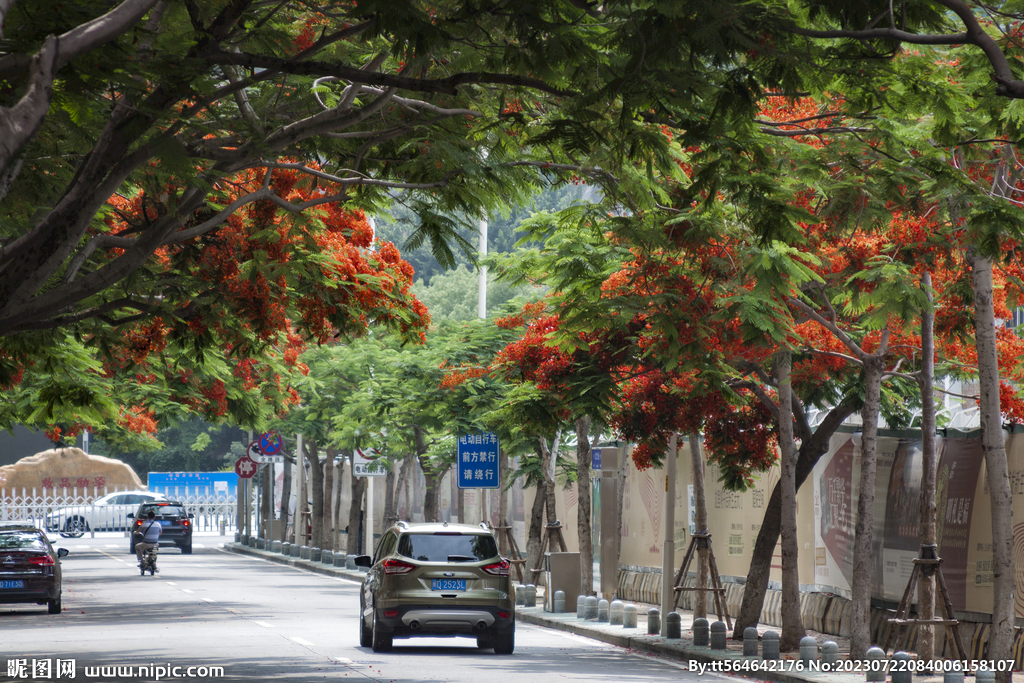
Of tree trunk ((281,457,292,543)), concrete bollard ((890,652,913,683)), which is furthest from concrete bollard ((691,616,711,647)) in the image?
tree trunk ((281,457,292,543))

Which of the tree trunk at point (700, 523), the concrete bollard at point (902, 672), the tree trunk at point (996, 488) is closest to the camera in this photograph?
the tree trunk at point (996, 488)

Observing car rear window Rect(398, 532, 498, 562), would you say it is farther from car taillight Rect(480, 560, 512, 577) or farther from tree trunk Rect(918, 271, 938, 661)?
tree trunk Rect(918, 271, 938, 661)

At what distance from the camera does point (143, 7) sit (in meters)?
7.93

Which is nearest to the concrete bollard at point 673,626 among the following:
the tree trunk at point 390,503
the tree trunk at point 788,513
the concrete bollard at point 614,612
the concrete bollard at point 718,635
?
the concrete bollard at point 718,635

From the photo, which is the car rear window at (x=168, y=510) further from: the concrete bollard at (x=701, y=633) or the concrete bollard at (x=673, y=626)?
the concrete bollard at (x=701, y=633)

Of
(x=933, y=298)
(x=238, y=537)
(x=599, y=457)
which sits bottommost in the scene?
(x=238, y=537)

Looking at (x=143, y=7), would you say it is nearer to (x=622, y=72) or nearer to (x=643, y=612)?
(x=622, y=72)

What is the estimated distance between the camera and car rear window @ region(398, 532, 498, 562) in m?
16.6

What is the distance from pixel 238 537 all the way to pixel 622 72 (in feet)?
152

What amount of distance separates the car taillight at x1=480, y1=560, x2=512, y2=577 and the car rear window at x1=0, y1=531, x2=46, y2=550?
1014 cm

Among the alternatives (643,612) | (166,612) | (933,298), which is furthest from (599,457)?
(933,298)

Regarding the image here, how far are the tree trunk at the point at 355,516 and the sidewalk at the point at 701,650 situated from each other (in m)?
19.1

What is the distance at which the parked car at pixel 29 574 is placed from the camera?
2262 cm

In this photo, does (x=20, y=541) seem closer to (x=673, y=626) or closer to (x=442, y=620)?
(x=442, y=620)
